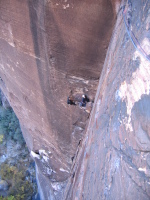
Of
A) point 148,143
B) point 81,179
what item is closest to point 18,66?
point 81,179

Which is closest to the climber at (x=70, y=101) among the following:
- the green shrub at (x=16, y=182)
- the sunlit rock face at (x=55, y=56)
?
the sunlit rock face at (x=55, y=56)

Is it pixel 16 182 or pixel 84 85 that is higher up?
pixel 84 85

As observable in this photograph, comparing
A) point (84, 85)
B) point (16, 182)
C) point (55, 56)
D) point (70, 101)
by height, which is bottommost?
point (16, 182)

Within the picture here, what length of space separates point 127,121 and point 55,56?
3.68 feet

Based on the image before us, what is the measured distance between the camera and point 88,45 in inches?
62.7

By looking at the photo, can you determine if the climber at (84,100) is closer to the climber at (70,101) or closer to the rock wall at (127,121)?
the climber at (70,101)

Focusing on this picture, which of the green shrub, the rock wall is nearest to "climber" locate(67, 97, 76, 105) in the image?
the rock wall

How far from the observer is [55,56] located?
176 centimetres

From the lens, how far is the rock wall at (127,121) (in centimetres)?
75

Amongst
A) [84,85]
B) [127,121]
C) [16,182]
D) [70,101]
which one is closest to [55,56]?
[84,85]

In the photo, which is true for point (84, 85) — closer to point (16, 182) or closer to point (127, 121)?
point (127, 121)

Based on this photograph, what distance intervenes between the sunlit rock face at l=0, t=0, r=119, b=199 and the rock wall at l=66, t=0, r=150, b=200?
1.51 ft

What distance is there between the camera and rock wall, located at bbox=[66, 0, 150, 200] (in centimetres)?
75

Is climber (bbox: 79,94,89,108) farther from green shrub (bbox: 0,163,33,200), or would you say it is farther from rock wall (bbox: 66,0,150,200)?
green shrub (bbox: 0,163,33,200)
